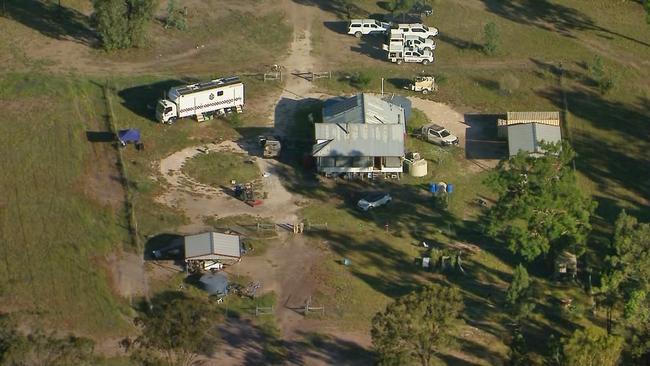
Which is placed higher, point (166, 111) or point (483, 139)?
point (166, 111)

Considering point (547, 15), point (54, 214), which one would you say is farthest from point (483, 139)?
point (54, 214)

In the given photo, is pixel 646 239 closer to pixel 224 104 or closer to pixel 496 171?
pixel 496 171

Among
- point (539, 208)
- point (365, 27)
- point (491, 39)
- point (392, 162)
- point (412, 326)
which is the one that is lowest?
point (412, 326)

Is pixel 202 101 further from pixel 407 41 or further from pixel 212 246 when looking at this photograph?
pixel 407 41

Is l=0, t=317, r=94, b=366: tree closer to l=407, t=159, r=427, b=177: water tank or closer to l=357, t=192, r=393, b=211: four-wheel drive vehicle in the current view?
l=357, t=192, r=393, b=211: four-wheel drive vehicle

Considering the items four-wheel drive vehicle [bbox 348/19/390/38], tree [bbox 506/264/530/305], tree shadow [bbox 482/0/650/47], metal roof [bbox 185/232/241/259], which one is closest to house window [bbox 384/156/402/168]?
metal roof [bbox 185/232/241/259]

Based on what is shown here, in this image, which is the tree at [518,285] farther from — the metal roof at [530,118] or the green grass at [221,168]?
the green grass at [221,168]
